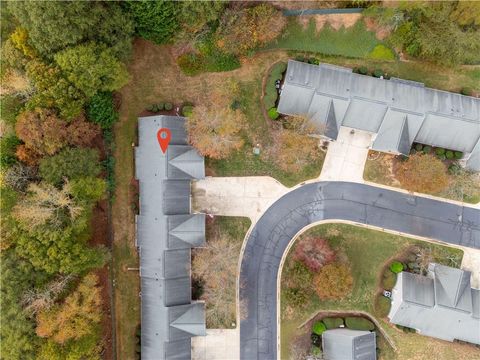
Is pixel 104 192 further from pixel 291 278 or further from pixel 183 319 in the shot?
pixel 291 278

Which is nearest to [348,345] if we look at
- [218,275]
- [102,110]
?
[218,275]

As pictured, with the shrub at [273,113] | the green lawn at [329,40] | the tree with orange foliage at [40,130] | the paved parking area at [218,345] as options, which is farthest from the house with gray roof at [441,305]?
the tree with orange foliage at [40,130]

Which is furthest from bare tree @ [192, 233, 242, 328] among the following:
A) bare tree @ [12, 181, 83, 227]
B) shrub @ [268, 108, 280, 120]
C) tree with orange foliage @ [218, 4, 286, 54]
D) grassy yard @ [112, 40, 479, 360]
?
tree with orange foliage @ [218, 4, 286, 54]

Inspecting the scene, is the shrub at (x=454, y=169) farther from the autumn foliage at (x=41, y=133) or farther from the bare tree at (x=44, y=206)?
the autumn foliage at (x=41, y=133)

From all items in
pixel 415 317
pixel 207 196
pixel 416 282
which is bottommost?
pixel 415 317

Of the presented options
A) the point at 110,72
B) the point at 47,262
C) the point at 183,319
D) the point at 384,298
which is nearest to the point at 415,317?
the point at 384,298

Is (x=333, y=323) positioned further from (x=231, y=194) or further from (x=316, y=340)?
(x=231, y=194)
